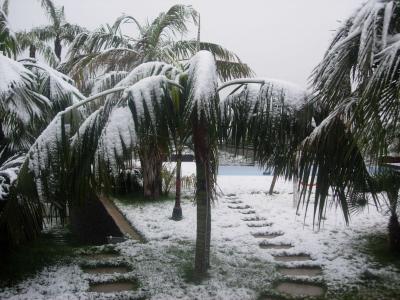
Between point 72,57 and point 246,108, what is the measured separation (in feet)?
21.1

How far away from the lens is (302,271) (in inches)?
176

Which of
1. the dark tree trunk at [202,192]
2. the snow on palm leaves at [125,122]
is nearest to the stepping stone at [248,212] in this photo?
the dark tree trunk at [202,192]

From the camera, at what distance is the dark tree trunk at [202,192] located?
365cm

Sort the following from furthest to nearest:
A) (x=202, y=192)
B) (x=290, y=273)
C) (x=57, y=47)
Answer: (x=57, y=47) → (x=290, y=273) → (x=202, y=192)

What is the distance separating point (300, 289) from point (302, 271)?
0.56m

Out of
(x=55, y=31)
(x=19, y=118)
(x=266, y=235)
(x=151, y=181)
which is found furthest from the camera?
(x=55, y=31)

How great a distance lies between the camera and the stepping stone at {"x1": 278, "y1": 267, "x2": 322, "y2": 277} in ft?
14.3

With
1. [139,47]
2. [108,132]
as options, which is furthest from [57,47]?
[108,132]

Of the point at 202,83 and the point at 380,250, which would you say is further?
the point at 380,250

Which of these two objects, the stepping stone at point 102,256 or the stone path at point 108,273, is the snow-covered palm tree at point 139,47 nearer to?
the stone path at point 108,273

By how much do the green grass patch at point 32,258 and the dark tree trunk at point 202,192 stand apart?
5.57 ft

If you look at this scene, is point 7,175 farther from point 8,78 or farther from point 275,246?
point 275,246

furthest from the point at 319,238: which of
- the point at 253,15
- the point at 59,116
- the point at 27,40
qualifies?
the point at 27,40

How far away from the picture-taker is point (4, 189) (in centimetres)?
392
